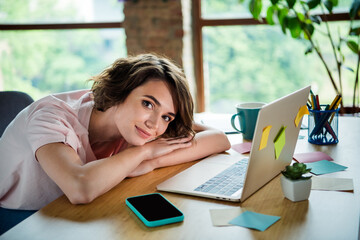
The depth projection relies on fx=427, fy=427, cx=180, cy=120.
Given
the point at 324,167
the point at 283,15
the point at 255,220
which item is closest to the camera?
the point at 255,220

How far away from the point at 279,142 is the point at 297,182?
0.14 metres

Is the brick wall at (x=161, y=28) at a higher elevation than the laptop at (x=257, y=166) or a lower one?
higher

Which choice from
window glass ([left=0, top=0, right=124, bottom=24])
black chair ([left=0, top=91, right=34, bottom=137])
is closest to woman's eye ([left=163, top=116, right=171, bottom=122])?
black chair ([left=0, top=91, right=34, bottom=137])

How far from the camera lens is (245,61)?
10.9 ft

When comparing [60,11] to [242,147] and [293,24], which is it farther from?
[242,147]

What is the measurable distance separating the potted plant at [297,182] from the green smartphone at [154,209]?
28 cm

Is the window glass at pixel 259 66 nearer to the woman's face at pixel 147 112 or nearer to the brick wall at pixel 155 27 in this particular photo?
the brick wall at pixel 155 27

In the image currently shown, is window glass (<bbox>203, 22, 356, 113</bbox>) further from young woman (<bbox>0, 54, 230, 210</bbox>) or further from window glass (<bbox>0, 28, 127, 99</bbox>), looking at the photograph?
young woman (<bbox>0, 54, 230, 210</bbox>)

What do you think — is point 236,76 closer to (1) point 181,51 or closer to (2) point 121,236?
(1) point 181,51

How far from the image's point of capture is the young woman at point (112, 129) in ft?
3.95

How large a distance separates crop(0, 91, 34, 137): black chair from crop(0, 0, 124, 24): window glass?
1842 mm

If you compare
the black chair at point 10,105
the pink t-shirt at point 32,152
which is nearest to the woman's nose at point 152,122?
the pink t-shirt at point 32,152

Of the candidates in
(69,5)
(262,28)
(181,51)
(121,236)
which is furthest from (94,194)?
(69,5)

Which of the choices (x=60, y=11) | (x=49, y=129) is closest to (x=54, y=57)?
(x=60, y=11)
